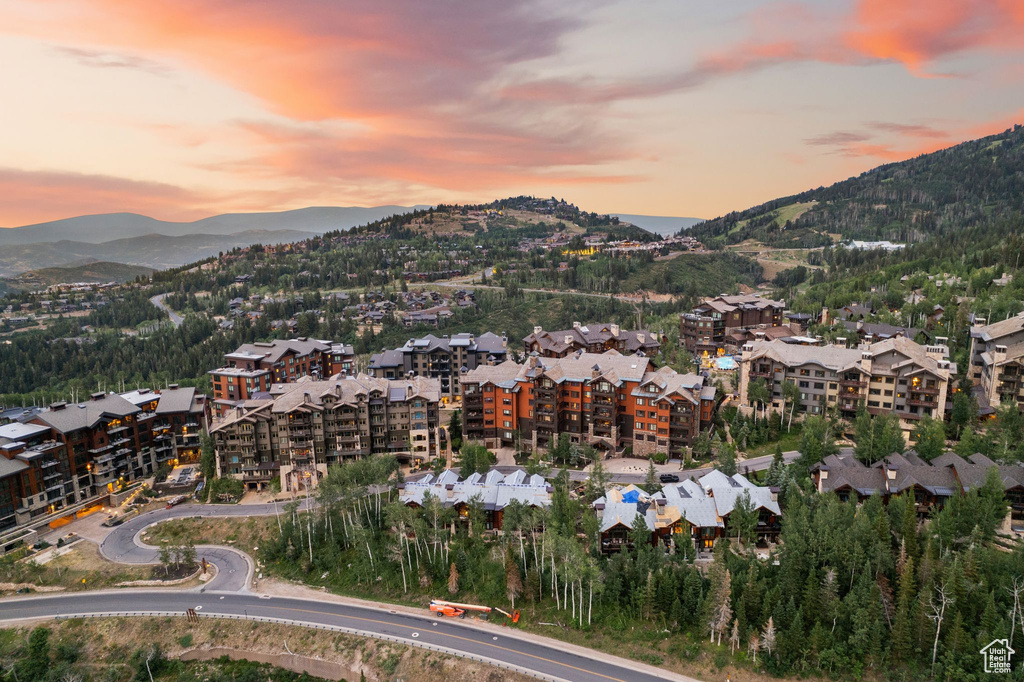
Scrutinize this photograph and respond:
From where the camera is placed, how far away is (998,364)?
60781mm

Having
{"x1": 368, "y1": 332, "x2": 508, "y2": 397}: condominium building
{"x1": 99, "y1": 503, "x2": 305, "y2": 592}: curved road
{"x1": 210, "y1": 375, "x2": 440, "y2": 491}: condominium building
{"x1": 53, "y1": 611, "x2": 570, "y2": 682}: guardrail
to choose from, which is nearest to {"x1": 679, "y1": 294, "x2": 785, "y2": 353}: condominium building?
{"x1": 368, "y1": 332, "x2": 508, "y2": 397}: condominium building

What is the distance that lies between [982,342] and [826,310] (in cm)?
3434

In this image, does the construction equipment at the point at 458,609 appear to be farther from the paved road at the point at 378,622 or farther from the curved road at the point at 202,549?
the curved road at the point at 202,549

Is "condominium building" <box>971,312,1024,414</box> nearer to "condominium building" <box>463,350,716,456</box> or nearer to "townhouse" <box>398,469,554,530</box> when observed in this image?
"condominium building" <box>463,350,716,456</box>

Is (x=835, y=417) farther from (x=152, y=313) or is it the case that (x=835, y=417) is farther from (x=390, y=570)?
(x=152, y=313)

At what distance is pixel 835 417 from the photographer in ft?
205

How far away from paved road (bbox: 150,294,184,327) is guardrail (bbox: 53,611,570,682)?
118m

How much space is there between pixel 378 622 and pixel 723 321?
76046mm

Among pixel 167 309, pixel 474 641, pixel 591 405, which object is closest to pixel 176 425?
pixel 474 641

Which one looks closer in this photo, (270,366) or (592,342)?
(270,366)

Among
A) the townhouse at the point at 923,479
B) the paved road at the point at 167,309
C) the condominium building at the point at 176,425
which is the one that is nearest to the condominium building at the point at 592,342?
the townhouse at the point at 923,479

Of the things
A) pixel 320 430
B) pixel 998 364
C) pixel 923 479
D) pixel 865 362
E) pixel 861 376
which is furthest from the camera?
pixel 320 430

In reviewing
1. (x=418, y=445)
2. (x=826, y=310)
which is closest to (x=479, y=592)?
(x=418, y=445)

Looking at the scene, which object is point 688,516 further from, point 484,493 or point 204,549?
point 204,549
